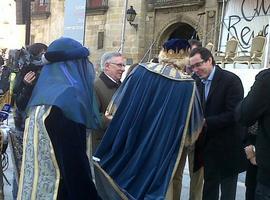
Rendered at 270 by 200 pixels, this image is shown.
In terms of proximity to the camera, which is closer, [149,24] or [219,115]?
[219,115]

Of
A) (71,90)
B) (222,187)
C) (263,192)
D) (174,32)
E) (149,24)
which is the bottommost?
(222,187)

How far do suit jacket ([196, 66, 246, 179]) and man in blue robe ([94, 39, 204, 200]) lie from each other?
0.83 meters

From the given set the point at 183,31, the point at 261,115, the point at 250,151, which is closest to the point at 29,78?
the point at 250,151

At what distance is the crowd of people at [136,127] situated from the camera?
8.53 feet

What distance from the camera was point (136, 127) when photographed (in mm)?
3170

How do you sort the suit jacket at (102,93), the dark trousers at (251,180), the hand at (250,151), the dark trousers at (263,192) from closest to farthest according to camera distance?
1. the dark trousers at (263,192)
2. the hand at (250,151)
3. the dark trousers at (251,180)
4. the suit jacket at (102,93)

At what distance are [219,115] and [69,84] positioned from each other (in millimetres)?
1777

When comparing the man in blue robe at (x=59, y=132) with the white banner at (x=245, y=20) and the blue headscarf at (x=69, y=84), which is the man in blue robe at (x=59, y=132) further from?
the white banner at (x=245, y=20)

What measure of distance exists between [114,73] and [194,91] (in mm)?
1367

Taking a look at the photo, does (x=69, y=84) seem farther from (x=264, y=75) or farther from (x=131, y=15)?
(x=131, y=15)

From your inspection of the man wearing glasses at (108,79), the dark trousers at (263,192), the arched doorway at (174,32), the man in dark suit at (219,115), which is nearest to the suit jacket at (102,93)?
the man wearing glasses at (108,79)

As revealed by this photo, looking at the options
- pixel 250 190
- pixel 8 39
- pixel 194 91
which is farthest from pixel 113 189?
pixel 8 39

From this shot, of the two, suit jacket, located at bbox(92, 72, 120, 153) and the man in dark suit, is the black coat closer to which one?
the man in dark suit

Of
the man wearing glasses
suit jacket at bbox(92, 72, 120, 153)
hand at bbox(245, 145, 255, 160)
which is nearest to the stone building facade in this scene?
the man wearing glasses
